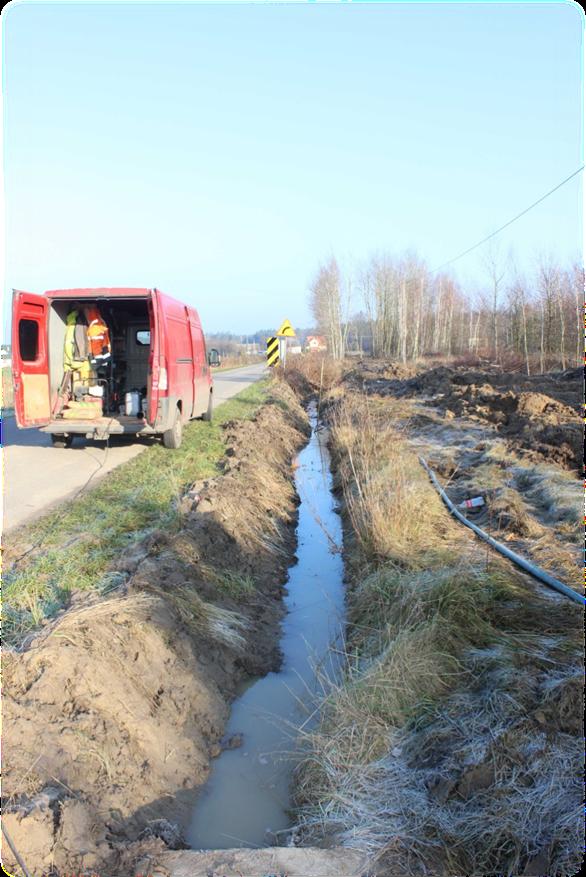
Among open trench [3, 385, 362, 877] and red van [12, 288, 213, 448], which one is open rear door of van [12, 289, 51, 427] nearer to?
red van [12, 288, 213, 448]

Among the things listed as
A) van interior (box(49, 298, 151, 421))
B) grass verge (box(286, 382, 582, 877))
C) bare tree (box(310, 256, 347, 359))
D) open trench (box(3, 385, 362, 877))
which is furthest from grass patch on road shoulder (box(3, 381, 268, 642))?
bare tree (box(310, 256, 347, 359))

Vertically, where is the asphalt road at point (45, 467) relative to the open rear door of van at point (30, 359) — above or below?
below

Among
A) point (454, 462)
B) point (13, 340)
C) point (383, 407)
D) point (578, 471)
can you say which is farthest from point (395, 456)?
point (383, 407)

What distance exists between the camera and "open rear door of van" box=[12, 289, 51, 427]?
1019 centimetres

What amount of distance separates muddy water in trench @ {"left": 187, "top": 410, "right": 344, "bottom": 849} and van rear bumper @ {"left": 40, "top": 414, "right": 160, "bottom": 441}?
4.03m

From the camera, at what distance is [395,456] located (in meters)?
9.85

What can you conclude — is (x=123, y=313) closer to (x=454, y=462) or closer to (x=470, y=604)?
(x=454, y=462)

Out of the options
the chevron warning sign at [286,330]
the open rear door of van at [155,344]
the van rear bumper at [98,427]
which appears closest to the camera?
the open rear door of van at [155,344]

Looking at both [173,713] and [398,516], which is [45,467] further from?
[173,713]

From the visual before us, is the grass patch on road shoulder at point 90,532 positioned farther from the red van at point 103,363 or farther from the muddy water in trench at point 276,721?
the muddy water in trench at point 276,721

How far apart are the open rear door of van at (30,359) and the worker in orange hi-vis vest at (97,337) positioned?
1.16 metres

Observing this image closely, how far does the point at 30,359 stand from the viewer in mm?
10672

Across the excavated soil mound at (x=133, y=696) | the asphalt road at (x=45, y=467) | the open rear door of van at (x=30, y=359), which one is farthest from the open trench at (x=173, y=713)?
the open rear door of van at (x=30, y=359)

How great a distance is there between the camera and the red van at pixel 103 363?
10.5 m
